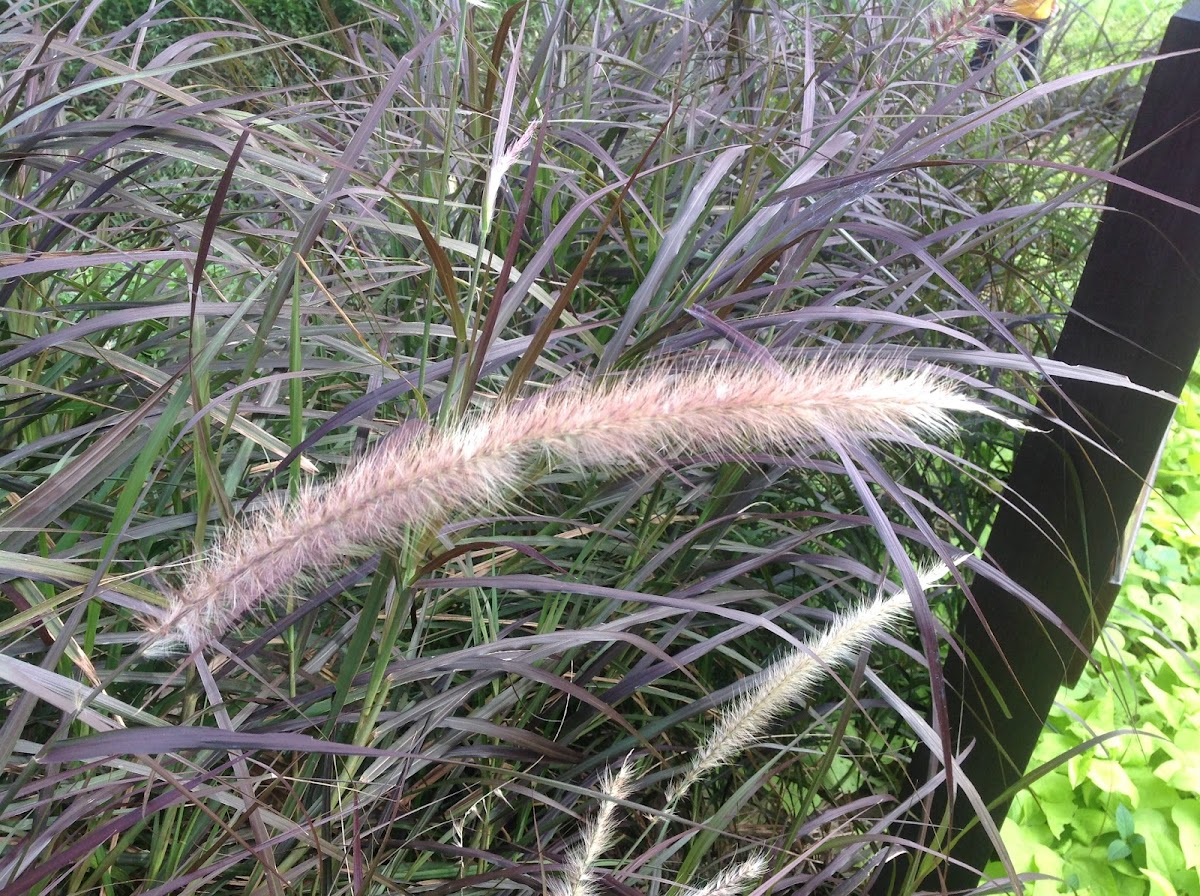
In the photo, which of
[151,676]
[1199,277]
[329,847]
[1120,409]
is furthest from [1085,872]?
[151,676]

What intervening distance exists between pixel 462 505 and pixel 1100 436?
86cm

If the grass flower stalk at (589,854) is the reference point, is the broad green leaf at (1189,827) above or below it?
below

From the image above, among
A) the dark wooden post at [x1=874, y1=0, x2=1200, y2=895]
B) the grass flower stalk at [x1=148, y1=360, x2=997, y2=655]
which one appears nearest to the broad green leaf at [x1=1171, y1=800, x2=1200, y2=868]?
the dark wooden post at [x1=874, y1=0, x2=1200, y2=895]

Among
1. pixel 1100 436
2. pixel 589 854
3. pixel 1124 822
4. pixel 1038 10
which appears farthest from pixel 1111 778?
pixel 1038 10

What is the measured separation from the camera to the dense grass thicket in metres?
0.64

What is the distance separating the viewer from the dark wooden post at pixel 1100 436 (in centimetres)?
102

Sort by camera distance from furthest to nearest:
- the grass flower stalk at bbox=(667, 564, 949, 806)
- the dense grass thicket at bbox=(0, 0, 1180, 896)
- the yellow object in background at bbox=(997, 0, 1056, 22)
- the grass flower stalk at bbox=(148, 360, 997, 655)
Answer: the yellow object in background at bbox=(997, 0, 1056, 22), the grass flower stalk at bbox=(667, 564, 949, 806), the dense grass thicket at bbox=(0, 0, 1180, 896), the grass flower stalk at bbox=(148, 360, 997, 655)

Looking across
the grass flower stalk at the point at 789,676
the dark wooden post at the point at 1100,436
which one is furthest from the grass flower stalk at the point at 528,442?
the dark wooden post at the point at 1100,436

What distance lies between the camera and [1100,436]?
A: 3.59 feet

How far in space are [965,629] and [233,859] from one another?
924mm

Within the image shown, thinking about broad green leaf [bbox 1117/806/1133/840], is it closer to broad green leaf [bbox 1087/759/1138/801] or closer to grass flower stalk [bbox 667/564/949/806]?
broad green leaf [bbox 1087/759/1138/801]

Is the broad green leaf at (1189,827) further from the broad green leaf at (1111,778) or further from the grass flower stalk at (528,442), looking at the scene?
the grass flower stalk at (528,442)

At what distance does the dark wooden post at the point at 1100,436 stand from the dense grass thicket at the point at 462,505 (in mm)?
87

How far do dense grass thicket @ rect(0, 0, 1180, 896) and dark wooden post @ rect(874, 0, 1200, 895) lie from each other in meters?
0.09
